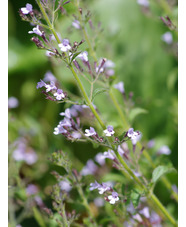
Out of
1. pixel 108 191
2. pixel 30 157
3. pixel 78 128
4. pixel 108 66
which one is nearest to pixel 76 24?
pixel 108 66

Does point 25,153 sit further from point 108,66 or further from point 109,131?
point 109,131

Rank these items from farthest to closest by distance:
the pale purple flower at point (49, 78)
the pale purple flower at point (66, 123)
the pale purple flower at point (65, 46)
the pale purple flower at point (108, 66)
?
the pale purple flower at point (49, 78)
the pale purple flower at point (108, 66)
the pale purple flower at point (66, 123)
the pale purple flower at point (65, 46)

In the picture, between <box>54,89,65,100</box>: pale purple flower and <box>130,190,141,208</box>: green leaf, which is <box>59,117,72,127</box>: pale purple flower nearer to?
<box>54,89,65,100</box>: pale purple flower

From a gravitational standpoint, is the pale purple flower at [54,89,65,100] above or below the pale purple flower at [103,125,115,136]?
above

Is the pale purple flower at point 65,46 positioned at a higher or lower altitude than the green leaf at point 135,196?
higher

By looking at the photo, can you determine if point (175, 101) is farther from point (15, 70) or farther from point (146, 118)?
point (15, 70)

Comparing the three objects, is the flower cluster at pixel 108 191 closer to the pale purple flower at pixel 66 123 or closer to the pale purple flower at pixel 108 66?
the pale purple flower at pixel 66 123

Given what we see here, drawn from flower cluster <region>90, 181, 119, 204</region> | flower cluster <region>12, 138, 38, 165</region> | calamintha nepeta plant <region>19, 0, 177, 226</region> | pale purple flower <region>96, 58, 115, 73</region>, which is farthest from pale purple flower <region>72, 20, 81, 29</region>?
flower cluster <region>12, 138, 38, 165</region>

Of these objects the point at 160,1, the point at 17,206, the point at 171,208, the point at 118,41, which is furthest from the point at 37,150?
the point at 160,1

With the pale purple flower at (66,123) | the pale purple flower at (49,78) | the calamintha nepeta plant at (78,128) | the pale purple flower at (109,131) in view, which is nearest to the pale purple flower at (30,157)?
the pale purple flower at (49,78)

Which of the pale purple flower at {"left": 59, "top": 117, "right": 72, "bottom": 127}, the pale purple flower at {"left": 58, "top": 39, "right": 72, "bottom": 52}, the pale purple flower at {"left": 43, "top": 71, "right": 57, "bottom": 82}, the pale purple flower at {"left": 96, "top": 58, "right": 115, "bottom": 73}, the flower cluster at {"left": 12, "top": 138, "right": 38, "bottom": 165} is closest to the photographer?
the pale purple flower at {"left": 58, "top": 39, "right": 72, "bottom": 52}

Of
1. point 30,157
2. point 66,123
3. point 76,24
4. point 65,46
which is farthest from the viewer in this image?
point 30,157

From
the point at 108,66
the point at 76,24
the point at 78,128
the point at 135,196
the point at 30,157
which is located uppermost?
the point at 30,157
